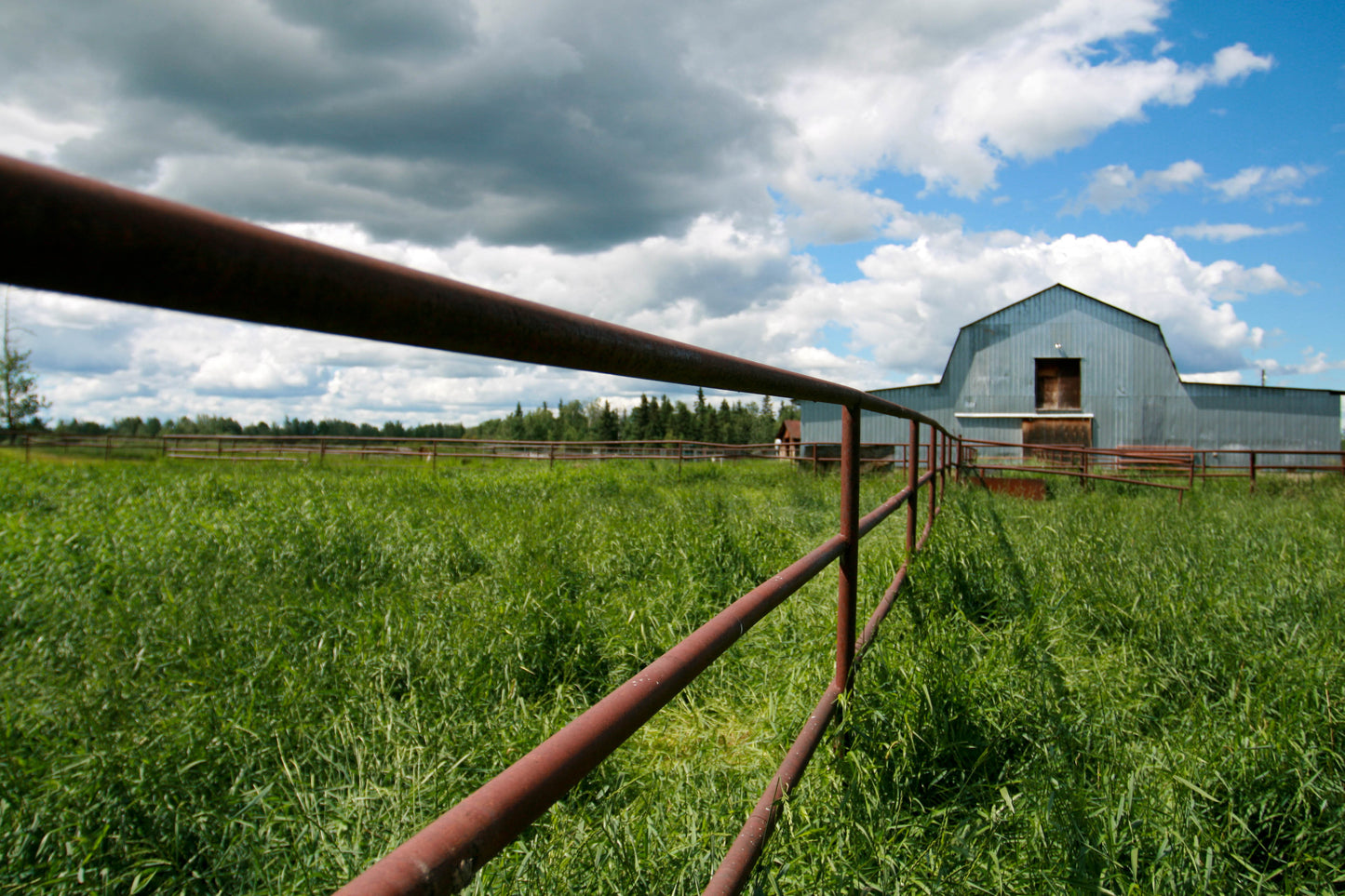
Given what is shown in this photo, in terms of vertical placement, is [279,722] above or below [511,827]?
below

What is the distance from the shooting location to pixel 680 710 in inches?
113

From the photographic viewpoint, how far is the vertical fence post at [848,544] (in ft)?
6.61

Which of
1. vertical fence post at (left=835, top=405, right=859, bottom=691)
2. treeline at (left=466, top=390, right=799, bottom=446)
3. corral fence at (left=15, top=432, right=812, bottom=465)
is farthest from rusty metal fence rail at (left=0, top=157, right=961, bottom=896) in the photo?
treeline at (left=466, top=390, right=799, bottom=446)

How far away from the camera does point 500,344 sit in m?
0.67

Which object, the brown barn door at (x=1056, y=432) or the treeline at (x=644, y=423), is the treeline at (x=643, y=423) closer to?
the treeline at (x=644, y=423)

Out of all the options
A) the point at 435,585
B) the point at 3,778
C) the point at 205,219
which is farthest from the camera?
the point at 435,585

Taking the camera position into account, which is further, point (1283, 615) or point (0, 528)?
point (0, 528)

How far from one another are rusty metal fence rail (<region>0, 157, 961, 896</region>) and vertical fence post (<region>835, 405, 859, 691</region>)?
87 cm

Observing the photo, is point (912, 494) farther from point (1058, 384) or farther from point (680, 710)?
point (1058, 384)

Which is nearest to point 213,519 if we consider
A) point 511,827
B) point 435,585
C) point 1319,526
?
point 435,585

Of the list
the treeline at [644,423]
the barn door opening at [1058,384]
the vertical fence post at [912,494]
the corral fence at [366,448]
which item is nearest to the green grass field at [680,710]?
the vertical fence post at [912,494]

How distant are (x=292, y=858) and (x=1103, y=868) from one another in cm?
222

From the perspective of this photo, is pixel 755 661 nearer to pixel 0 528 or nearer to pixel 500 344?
pixel 500 344

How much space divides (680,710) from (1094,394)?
89.8 ft
